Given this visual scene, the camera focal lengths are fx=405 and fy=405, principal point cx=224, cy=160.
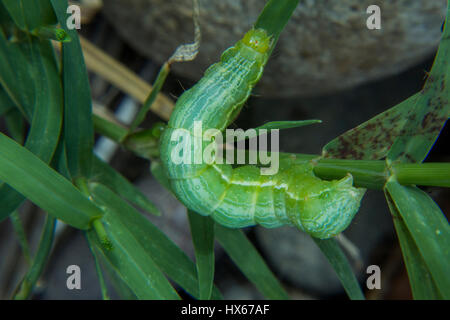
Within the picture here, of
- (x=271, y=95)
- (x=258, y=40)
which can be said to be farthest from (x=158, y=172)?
(x=271, y=95)

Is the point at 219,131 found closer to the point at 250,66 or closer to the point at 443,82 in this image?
the point at 250,66

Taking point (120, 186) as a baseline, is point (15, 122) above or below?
above

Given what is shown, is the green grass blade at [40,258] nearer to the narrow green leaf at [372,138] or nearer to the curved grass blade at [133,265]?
the curved grass blade at [133,265]

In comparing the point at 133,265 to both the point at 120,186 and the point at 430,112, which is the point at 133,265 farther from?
the point at 430,112

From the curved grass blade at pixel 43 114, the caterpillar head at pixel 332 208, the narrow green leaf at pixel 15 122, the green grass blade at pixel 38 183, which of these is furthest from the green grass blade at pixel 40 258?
the caterpillar head at pixel 332 208

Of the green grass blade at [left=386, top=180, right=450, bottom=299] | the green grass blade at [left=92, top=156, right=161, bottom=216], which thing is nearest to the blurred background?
the green grass blade at [left=92, top=156, right=161, bottom=216]

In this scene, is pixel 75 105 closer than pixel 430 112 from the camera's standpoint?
No

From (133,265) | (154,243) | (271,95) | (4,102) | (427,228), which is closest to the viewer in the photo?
(427,228)
